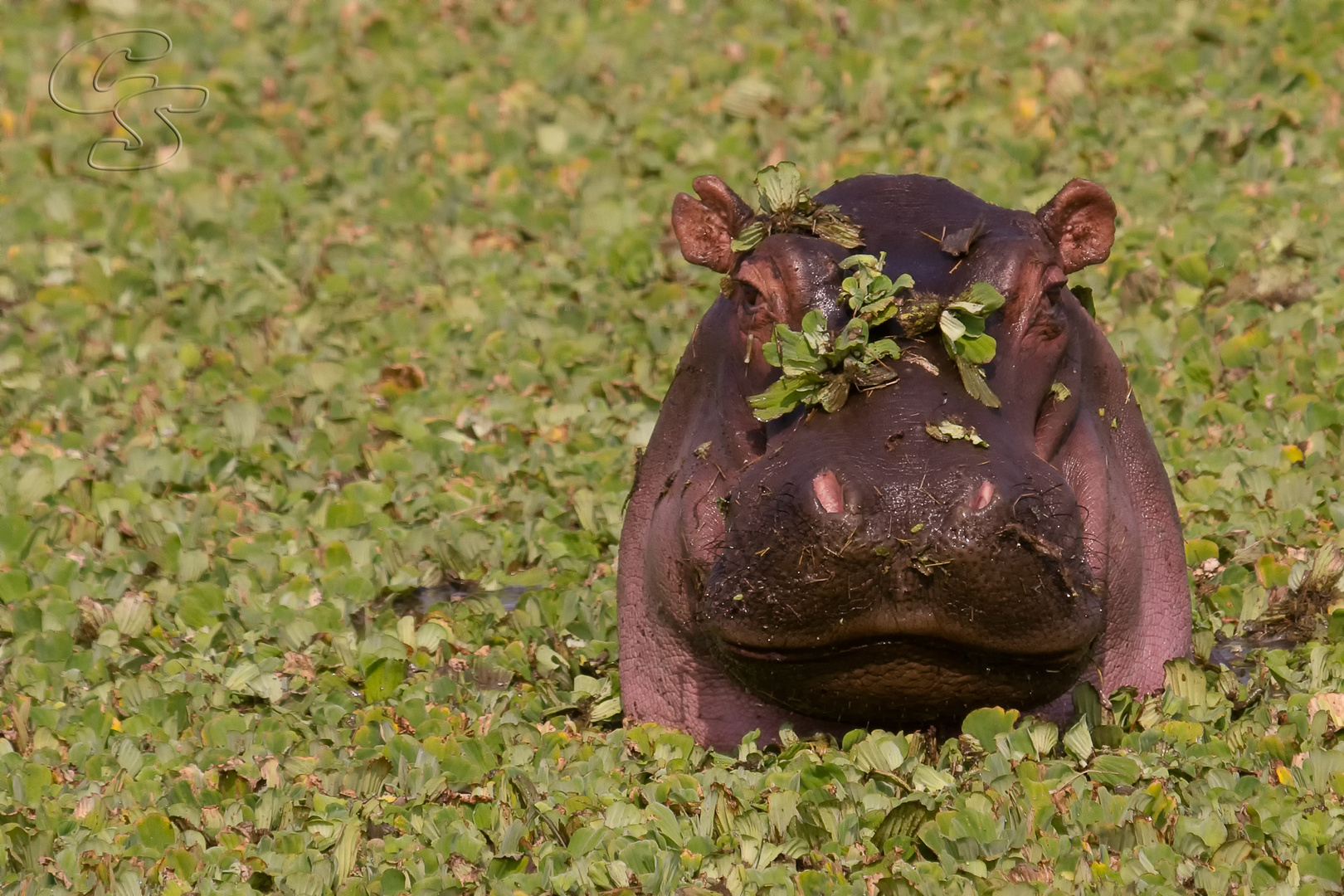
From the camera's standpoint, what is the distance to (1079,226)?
589 cm

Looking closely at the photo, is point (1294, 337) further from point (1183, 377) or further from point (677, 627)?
point (677, 627)

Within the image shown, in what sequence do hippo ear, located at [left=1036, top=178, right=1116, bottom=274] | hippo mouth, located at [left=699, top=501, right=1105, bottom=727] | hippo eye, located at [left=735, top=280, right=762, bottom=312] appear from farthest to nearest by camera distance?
hippo ear, located at [left=1036, top=178, right=1116, bottom=274] → hippo eye, located at [left=735, top=280, right=762, bottom=312] → hippo mouth, located at [left=699, top=501, right=1105, bottom=727]

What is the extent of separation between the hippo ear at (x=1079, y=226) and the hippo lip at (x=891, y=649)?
127 cm

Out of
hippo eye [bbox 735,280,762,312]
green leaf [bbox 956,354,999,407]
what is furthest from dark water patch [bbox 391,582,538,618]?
green leaf [bbox 956,354,999,407]

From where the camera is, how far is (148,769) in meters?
5.80

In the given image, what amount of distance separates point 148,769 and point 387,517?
2.16 m

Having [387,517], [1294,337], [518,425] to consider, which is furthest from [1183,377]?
[387,517]

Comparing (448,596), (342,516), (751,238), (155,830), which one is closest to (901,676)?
(751,238)

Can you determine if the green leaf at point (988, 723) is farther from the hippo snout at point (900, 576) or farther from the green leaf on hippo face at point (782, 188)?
the green leaf on hippo face at point (782, 188)

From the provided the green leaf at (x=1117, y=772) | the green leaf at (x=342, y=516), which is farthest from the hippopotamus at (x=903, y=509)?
the green leaf at (x=342, y=516)

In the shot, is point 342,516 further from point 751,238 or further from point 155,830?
point 751,238

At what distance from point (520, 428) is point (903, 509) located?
3.93 meters

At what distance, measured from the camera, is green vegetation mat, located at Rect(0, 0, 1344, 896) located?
5199 millimetres

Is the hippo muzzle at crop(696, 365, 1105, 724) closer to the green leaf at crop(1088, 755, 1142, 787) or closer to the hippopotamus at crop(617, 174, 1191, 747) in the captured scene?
the hippopotamus at crop(617, 174, 1191, 747)
